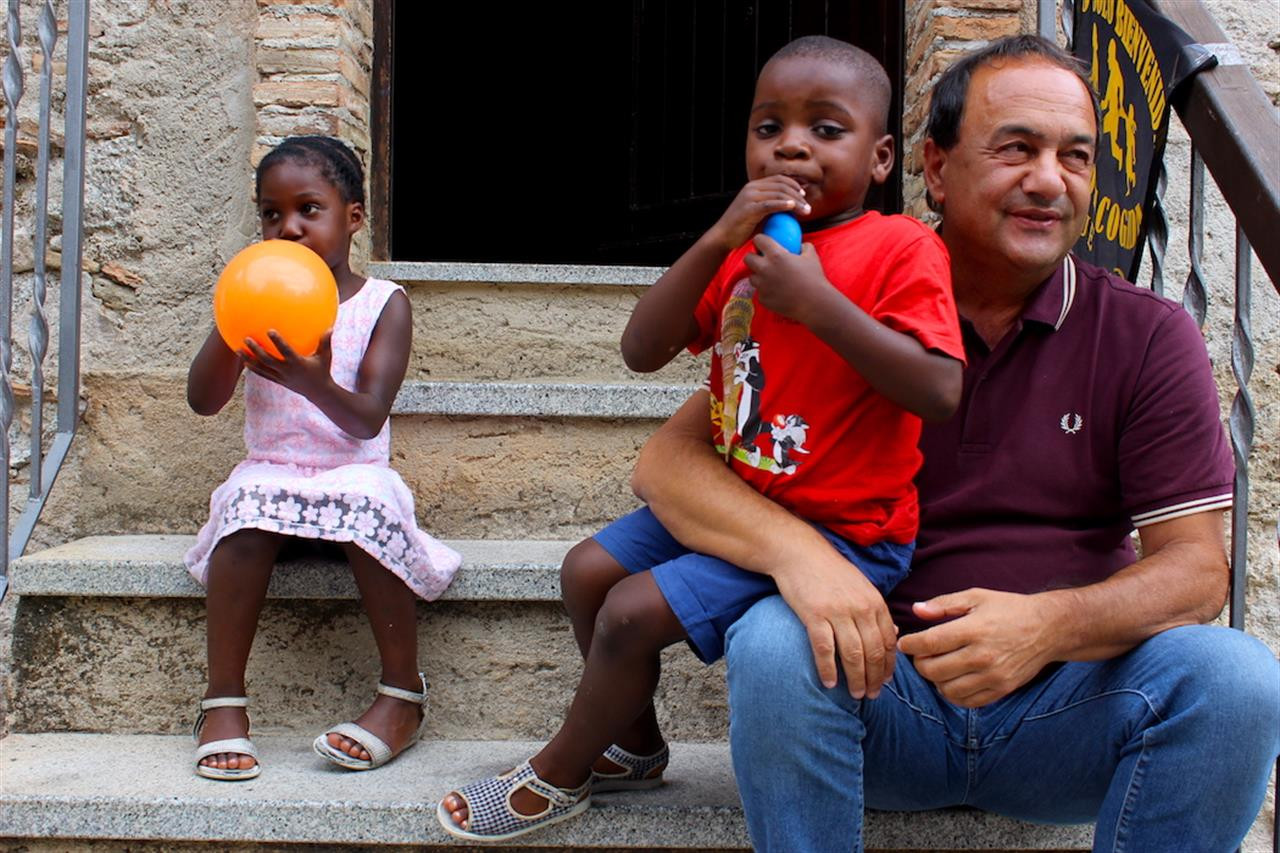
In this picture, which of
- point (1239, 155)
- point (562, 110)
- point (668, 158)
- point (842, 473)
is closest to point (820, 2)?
point (668, 158)

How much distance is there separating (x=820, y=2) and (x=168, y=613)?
296cm

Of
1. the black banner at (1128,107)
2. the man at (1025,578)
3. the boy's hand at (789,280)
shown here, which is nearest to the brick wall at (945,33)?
the black banner at (1128,107)

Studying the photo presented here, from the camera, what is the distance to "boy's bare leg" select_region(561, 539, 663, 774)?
69.1 inches

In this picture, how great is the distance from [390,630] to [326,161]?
3.07ft

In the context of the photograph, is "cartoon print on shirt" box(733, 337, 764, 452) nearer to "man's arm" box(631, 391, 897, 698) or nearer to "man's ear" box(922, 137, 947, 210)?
"man's arm" box(631, 391, 897, 698)

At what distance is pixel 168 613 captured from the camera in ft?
6.96

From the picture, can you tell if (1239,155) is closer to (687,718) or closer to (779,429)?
(779,429)

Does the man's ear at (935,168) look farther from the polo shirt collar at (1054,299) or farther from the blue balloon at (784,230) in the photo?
the blue balloon at (784,230)

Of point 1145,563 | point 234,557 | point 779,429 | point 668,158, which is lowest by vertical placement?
point 234,557

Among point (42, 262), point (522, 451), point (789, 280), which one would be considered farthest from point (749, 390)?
point (42, 262)

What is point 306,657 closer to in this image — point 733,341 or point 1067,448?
point 733,341

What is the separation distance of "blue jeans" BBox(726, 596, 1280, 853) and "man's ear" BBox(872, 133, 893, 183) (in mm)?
631

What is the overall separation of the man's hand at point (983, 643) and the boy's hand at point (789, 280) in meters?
0.40

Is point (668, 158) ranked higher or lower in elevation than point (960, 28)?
lower
